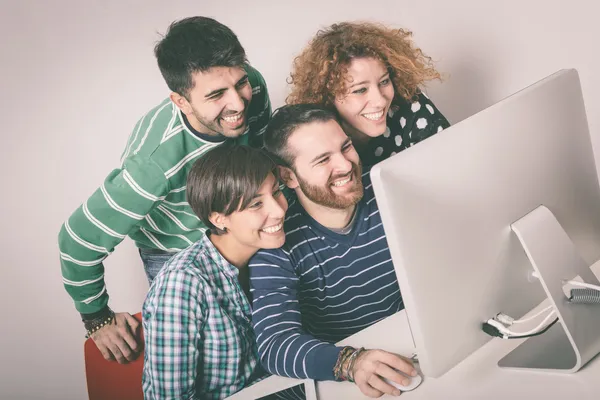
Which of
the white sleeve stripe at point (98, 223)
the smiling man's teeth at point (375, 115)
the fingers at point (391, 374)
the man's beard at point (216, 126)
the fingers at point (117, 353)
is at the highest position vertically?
the man's beard at point (216, 126)

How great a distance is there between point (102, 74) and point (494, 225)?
187 centimetres

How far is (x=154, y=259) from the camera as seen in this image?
6.68 ft

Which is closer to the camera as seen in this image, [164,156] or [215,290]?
[215,290]

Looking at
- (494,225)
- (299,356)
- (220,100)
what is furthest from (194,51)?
(494,225)

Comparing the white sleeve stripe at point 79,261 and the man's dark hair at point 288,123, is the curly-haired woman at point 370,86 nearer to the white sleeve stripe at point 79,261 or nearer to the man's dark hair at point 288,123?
the man's dark hair at point 288,123

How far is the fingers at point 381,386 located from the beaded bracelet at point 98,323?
890 mm

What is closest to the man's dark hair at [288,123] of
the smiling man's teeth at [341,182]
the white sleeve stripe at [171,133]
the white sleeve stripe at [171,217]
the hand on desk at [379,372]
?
the smiling man's teeth at [341,182]

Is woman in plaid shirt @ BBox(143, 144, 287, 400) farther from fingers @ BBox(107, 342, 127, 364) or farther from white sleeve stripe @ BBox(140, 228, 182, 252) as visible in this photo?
white sleeve stripe @ BBox(140, 228, 182, 252)

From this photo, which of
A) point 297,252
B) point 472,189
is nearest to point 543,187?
point 472,189

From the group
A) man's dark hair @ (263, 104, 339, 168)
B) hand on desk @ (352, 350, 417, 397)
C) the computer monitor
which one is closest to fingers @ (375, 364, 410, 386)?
hand on desk @ (352, 350, 417, 397)

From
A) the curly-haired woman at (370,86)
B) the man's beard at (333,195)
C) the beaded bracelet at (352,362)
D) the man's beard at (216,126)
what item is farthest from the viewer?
the curly-haired woman at (370,86)

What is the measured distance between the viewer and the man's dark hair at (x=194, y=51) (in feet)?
5.41

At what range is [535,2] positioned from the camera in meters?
2.16

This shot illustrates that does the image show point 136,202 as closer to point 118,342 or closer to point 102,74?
point 118,342
